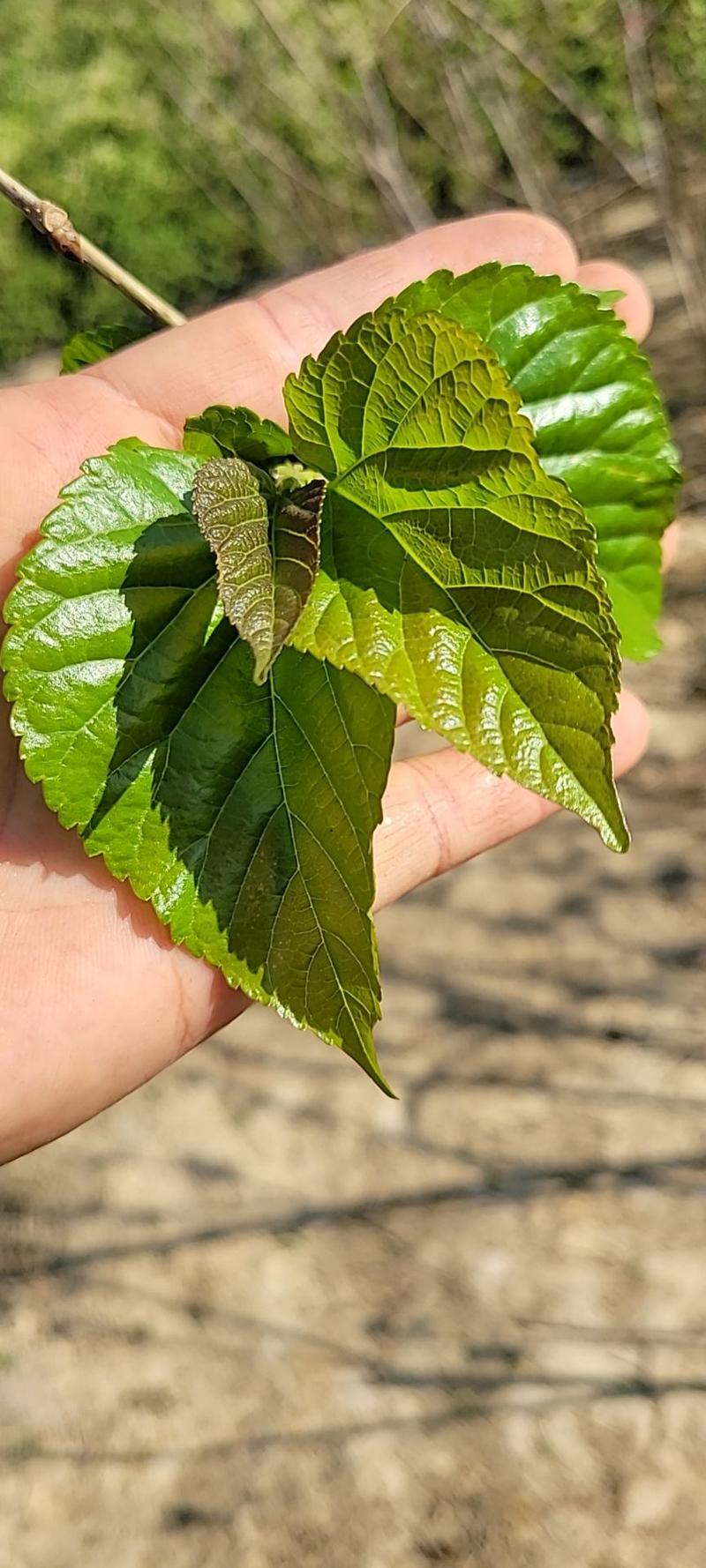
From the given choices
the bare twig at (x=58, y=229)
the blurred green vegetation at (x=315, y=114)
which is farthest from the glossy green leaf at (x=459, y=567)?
the blurred green vegetation at (x=315, y=114)

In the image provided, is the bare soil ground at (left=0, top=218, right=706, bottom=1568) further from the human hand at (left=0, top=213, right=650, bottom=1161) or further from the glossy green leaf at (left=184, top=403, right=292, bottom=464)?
the glossy green leaf at (left=184, top=403, right=292, bottom=464)

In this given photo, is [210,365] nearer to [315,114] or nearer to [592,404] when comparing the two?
[592,404]

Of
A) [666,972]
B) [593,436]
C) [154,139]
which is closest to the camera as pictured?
[593,436]

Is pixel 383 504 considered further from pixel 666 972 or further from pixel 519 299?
pixel 666 972

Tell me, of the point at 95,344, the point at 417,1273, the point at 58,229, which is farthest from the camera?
the point at 417,1273

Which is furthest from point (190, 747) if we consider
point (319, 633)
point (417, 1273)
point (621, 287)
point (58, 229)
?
point (417, 1273)

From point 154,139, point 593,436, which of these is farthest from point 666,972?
point 154,139
